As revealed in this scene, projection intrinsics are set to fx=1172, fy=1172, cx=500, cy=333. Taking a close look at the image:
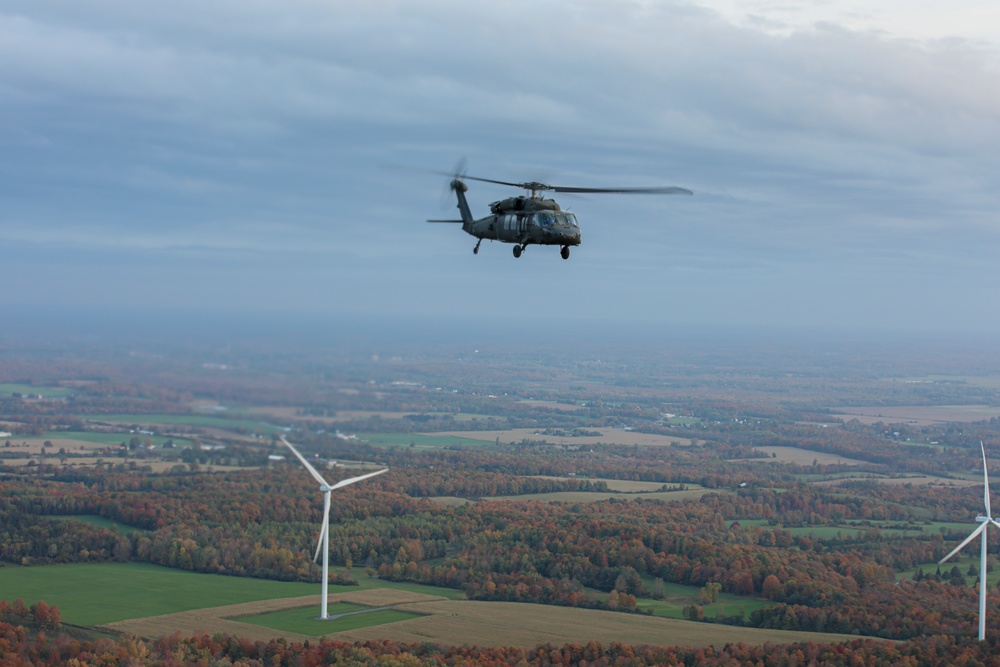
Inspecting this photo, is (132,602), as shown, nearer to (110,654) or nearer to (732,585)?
(110,654)

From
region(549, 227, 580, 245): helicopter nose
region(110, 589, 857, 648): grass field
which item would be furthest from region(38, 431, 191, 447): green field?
region(549, 227, 580, 245): helicopter nose

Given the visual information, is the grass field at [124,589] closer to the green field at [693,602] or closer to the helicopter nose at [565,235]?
the green field at [693,602]

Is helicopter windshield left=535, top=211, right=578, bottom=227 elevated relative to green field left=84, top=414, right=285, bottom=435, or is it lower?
elevated

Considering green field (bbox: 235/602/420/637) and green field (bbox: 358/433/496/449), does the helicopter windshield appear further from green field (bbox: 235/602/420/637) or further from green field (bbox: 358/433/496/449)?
green field (bbox: 235/602/420/637)

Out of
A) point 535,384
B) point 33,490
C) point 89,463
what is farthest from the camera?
point 535,384

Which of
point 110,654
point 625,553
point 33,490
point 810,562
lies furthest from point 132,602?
point 810,562

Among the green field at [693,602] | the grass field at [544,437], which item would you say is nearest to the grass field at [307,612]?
the green field at [693,602]
